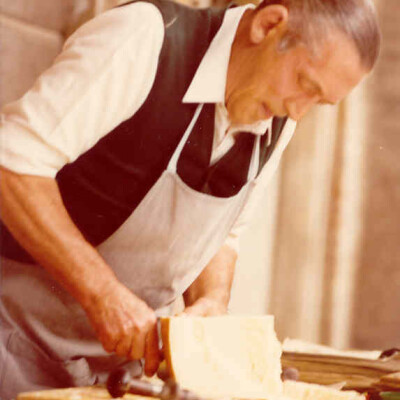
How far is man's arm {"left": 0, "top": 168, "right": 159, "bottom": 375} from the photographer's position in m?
0.91

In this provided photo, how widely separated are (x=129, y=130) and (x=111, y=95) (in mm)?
88

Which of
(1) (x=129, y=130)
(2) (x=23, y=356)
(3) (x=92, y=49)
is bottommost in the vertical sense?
(2) (x=23, y=356)

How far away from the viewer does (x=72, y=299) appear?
1.08 metres

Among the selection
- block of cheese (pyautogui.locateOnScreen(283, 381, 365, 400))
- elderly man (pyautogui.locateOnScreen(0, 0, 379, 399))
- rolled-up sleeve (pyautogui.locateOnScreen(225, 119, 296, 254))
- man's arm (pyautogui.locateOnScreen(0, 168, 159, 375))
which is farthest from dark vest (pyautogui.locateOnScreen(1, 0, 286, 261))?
block of cheese (pyautogui.locateOnScreen(283, 381, 365, 400))

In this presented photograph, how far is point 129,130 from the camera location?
40.5 inches

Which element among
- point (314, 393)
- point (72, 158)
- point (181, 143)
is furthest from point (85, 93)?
point (314, 393)

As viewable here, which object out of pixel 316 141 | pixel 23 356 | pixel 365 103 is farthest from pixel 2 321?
pixel 365 103

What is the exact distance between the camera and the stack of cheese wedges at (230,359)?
910 millimetres

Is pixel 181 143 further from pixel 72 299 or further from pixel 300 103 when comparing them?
pixel 72 299

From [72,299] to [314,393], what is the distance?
0.41 meters

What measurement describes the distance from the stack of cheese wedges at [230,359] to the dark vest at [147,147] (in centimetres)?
24

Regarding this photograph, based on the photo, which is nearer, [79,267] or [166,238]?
[79,267]

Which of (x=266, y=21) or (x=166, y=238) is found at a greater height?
(x=266, y=21)

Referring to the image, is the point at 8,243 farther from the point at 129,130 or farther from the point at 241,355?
the point at 241,355
